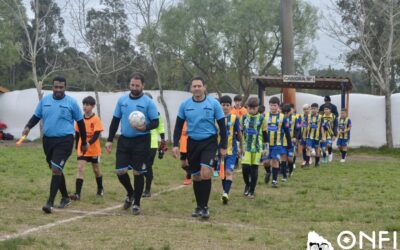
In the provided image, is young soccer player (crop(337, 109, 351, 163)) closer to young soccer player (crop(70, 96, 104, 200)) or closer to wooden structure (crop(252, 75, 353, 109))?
wooden structure (crop(252, 75, 353, 109))

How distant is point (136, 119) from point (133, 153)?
23.5 inches

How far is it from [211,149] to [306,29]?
62.0 ft

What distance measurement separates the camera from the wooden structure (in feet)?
64.4

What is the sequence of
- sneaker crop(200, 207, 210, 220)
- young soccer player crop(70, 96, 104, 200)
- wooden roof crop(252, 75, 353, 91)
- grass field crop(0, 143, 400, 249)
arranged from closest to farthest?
1. grass field crop(0, 143, 400, 249)
2. sneaker crop(200, 207, 210, 220)
3. young soccer player crop(70, 96, 104, 200)
4. wooden roof crop(252, 75, 353, 91)

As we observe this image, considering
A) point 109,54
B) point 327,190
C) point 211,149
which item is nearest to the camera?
→ point 211,149

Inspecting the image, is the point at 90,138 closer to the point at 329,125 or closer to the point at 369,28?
the point at 329,125

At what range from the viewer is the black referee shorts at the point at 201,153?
8.05 m

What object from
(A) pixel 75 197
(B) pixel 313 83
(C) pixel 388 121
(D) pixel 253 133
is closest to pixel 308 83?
(B) pixel 313 83

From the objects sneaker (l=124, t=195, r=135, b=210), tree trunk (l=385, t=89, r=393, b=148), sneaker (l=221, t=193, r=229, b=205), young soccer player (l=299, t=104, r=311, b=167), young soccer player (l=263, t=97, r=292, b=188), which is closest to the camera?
sneaker (l=124, t=195, r=135, b=210)

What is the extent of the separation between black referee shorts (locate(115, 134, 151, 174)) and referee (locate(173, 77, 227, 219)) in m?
0.51

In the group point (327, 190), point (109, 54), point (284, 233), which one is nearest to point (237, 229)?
point (284, 233)

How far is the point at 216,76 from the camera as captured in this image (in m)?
27.5

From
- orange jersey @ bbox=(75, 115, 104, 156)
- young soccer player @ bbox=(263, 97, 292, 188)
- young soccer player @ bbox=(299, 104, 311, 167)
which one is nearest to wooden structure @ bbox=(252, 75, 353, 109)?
young soccer player @ bbox=(299, 104, 311, 167)

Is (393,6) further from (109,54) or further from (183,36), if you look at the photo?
(109,54)
